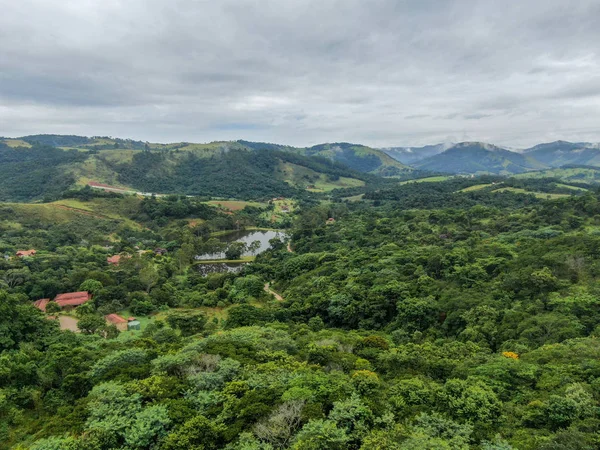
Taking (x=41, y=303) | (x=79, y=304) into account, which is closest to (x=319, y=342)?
(x=79, y=304)

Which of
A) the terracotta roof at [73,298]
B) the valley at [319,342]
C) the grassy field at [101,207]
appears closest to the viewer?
the valley at [319,342]

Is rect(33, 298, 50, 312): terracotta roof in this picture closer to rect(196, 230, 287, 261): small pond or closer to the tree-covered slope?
rect(196, 230, 287, 261): small pond

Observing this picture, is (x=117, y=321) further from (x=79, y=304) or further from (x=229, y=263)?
(x=229, y=263)

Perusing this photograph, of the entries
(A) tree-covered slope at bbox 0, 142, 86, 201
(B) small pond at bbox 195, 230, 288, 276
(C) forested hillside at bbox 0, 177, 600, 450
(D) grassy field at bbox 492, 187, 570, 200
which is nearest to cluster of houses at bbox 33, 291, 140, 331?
(C) forested hillside at bbox 0, 177, 600, 450

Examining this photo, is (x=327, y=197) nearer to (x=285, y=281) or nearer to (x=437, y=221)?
(x=437, y=221)

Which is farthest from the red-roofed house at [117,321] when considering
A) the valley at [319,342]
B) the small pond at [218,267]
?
the small pond at [218,267]

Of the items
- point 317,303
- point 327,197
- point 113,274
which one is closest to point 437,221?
point 317,303

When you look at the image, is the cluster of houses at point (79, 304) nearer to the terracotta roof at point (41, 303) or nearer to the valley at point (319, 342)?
the terracotta roof at point (41, 303)
